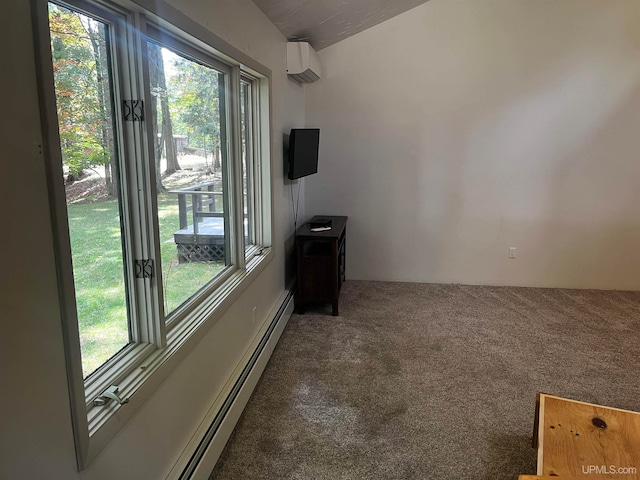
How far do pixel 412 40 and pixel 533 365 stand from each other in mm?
3043

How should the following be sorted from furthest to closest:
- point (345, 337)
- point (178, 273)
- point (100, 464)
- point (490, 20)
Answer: point (490, 20) < point (345, 337) < point (178, 273) < point (100, 464)

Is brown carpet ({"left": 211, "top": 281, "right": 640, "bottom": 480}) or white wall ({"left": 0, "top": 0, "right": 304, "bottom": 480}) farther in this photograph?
brown carpet ({"left": 211, "top": 281, "right": 640, "bottom": 480})

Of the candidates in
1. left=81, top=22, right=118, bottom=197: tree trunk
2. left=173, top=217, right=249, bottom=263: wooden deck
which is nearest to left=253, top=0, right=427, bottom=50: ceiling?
left=173, top=217, right=249, bottom=263: wooden deck

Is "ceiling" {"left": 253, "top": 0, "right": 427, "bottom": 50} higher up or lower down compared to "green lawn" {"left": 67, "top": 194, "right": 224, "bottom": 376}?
higher up

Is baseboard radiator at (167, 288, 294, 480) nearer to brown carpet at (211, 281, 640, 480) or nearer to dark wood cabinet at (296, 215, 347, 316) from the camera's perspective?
brown carpet at (211, 281, 640, 480)

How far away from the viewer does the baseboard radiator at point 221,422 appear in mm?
1881

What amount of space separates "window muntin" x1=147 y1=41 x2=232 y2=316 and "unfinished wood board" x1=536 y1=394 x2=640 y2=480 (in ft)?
5.44

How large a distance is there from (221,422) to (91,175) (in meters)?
1.33

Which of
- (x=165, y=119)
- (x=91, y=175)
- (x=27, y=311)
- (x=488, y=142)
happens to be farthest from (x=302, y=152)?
(x=27, y=311)

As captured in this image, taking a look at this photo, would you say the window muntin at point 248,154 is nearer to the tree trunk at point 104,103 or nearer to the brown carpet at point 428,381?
the brown carpet at point 428,381

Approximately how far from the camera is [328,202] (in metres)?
4.75

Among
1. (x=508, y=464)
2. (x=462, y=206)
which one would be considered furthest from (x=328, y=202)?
(x=508, y=464)

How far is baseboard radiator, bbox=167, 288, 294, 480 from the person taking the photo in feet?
6.17

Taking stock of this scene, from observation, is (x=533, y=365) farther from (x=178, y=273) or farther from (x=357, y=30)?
(x=357, y=30)
